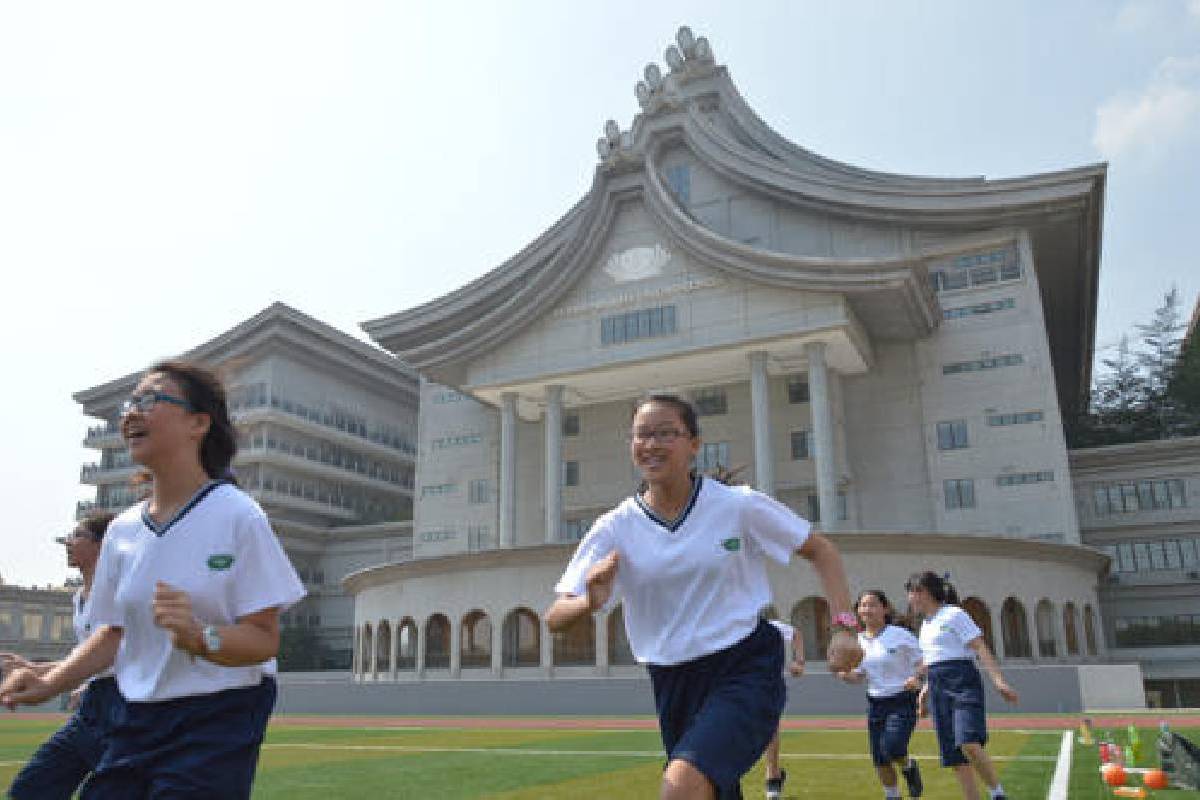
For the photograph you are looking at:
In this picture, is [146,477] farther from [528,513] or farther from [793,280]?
[528,513]

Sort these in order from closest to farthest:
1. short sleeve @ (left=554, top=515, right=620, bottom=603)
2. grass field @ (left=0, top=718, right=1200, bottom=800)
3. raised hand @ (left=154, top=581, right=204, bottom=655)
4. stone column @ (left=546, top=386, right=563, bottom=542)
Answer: raised hand @ (left=154, top=581, right=204, bottom=655) → short sleeve @ (left=554, top=515, right=620, bottom=603) → grass field @ (left=0, top=718, right=1200, bottom=800) → stone column @ (left=546, top=386, right=563, bottom=542)

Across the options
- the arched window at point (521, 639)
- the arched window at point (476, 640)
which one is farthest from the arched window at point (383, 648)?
the arched window at point (521, 639)

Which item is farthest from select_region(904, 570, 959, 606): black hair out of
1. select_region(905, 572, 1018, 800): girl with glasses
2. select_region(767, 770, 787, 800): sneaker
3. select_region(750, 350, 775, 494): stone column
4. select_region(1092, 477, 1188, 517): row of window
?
select_region(1092, 477, 1188, 517): row of window

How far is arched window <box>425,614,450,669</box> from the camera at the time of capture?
1378 inches

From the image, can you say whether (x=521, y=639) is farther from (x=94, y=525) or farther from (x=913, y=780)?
(x=94, y=525)

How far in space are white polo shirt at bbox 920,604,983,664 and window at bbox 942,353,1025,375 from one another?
1323 inches

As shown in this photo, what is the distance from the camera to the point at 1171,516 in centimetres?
3881

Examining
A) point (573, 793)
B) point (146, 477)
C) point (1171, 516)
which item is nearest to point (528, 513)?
point (1171, 516)

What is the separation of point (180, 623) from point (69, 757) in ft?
8.59

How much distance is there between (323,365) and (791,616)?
40299 mm

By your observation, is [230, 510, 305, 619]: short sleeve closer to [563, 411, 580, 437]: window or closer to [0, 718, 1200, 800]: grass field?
[0, 718, 1200, 800]: grass field

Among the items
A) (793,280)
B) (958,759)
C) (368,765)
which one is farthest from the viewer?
(793,280)

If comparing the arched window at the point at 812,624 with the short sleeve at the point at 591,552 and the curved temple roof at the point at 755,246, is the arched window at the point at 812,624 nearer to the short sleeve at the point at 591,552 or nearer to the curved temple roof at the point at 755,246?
the curved temple roof at the point at 755,246

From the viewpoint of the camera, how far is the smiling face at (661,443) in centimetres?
394
